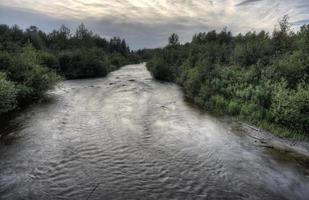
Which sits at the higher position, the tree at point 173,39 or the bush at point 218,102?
the tree at point 173,39

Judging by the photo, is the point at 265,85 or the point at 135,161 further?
the point at 265,85

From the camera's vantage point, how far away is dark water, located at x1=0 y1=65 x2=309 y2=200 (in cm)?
1248

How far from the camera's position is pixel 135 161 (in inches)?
608

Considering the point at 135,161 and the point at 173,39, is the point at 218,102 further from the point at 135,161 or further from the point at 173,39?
the point at 173,39

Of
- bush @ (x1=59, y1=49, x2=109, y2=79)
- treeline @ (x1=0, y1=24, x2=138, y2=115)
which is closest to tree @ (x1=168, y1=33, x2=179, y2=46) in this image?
treeline @ (x1=0, y1=24, x2=138, y2=115)

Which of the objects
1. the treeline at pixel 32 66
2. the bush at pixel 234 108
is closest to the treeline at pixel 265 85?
the bush at pixel 234 108

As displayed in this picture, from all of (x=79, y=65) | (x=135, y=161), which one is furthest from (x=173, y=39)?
(x=135, y=161)

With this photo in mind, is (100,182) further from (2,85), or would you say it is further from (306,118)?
(306,118)

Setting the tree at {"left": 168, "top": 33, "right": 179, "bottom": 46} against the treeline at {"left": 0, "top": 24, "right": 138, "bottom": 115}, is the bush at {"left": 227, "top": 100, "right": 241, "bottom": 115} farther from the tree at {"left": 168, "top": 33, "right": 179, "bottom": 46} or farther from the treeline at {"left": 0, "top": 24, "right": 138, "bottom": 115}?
the tree at {"left": 168, "top": 33, "right": 179, "bottom": 46}

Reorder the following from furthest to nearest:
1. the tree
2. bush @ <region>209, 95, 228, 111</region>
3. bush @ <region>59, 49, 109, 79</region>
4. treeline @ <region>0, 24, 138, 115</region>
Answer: the tree < bush @ <region>59, 49, 109, 79</region> < bush @ <region>209, 95, 228, 111</region> < treeline @ <region>0, 24, 138, 115</region>

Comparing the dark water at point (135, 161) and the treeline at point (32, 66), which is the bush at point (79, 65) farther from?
the dark water at point (135, 161)

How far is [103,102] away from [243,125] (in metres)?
15.8

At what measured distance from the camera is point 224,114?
92.4 feet

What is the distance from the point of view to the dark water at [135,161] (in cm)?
1248
